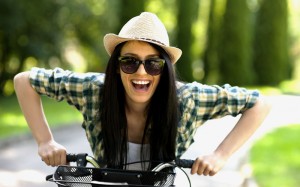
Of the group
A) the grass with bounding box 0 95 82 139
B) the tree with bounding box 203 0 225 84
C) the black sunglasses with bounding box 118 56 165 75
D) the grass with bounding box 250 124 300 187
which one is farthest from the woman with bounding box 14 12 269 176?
the tree with bounding box 203 0 225 84

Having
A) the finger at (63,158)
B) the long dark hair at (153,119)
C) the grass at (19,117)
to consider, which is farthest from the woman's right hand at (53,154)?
the grass at (19,117)

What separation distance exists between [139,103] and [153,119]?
0.42ft

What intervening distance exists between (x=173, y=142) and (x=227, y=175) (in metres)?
5.01

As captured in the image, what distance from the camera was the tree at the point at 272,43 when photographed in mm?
24672

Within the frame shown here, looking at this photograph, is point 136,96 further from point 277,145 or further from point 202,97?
point 277,145

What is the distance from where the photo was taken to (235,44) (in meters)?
23.8

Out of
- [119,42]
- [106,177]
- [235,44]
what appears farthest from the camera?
[235,44]

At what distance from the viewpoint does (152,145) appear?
3.09 m

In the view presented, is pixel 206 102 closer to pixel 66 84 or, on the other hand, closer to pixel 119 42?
pixel 119 42

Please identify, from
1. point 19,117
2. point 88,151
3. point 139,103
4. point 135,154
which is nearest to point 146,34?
point 139,103

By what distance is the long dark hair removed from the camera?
120 inches

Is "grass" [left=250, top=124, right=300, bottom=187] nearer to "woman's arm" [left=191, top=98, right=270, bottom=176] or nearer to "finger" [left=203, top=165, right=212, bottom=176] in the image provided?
"woman's arm" [left=191, top=98, right=270, bottom=176]

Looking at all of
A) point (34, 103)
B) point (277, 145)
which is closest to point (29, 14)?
point (277, 145)

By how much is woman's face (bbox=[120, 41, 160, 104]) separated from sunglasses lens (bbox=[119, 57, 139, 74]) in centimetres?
3
